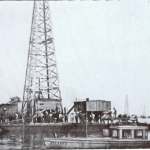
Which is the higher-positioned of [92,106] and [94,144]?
[92,106]

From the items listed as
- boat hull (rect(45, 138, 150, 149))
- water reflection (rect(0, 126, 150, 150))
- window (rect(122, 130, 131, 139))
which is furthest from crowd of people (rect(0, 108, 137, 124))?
boat hull (rect(45, 138, 150, 149))

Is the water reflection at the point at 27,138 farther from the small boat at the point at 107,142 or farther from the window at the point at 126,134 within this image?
the window at the point at 126,134

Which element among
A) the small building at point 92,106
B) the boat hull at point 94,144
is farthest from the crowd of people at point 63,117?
the boat hull at point 94,144

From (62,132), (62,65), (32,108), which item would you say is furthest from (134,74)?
(32,108)

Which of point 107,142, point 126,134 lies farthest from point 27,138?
point 126,134

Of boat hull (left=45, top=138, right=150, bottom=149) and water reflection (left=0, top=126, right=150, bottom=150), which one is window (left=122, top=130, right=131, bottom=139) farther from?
water reflection (left=0, top=126, right=150, bottom=150)

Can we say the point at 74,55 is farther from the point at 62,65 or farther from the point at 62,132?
the point at 62,132

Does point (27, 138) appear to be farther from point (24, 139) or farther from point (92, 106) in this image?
point (92, 106)
